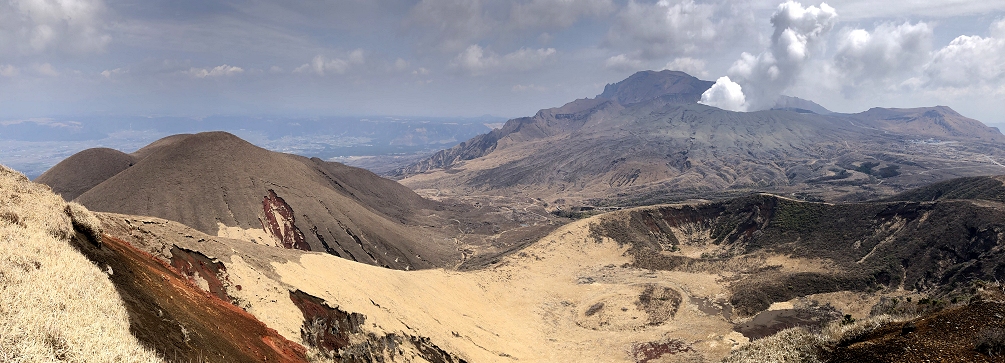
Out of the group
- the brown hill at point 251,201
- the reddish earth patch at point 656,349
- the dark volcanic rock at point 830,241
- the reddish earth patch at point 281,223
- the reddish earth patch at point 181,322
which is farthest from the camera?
the reddish earth patch at point 281,223

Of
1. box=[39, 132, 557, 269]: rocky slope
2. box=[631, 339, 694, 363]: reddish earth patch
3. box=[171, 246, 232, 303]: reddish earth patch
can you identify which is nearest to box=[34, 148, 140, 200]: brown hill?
box=[39, 132, 557, 269]: rocky slope

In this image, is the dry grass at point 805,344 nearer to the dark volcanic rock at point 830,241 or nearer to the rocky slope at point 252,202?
the dark volcanic rock at point 830,241

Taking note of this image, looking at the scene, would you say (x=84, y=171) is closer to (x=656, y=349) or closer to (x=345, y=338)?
(x=345, y=338)

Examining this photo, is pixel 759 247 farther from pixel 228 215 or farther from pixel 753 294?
pixel 228 215

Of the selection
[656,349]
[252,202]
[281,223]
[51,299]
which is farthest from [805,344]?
[252,202]

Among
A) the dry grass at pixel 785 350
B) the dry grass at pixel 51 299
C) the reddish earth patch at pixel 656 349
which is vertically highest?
the dry grass at pixel 51 299

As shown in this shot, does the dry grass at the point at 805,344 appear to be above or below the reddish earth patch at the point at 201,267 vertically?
below

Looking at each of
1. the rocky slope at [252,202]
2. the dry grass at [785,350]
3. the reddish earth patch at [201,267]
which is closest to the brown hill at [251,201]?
the rocky slope at [252,202]
